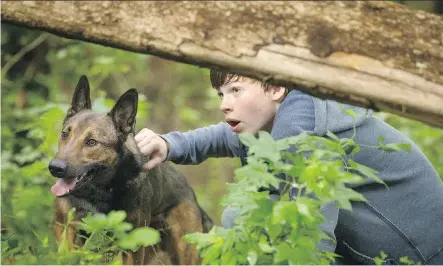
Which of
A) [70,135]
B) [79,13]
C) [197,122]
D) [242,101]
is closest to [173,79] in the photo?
[197,122]

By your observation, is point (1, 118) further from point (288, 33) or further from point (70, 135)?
point (288, 33)

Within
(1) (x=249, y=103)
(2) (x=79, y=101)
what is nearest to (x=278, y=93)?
(1) (x=249, y=103)

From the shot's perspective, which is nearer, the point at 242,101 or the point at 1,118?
the point at 242,101

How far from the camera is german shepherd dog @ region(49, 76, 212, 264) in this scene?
201 inches

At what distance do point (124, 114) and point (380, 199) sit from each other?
216cm

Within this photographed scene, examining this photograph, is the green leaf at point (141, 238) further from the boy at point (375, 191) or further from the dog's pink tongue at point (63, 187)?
the dog's pink tongue at point (63, 187)

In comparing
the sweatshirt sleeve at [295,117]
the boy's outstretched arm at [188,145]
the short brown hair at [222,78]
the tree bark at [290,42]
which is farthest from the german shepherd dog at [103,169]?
the tree bark at [290,42]

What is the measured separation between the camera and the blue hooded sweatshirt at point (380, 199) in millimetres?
4148

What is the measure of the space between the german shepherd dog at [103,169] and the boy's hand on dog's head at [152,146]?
0.40 meters

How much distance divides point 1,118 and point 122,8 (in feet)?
18.2

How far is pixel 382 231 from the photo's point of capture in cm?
418

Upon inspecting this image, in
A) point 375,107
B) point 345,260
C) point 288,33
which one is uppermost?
point 288,33

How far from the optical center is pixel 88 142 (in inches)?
207

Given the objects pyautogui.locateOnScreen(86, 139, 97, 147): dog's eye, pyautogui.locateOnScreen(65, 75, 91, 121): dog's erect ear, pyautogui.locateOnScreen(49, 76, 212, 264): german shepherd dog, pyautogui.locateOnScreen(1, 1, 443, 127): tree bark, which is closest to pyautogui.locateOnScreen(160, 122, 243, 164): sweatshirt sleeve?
pyautogui.locateOnScreen(49, 76, 212, 264): german shepherd dog
